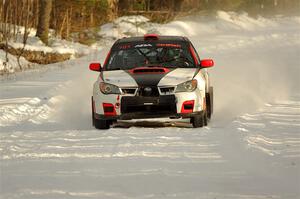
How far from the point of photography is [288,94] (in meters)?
16.1

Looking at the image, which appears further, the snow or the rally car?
the snow

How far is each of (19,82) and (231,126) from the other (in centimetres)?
888

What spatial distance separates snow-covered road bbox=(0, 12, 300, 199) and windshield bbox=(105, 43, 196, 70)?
3.14 ft

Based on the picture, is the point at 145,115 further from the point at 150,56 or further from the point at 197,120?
the point at 150,56

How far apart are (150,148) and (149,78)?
230 cm

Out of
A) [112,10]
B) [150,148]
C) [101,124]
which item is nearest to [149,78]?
[101,124]

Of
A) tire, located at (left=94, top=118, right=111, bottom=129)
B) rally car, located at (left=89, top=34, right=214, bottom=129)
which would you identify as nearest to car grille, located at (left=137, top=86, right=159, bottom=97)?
rally car, located at (left=89, top=34, right=214, bottom=129)

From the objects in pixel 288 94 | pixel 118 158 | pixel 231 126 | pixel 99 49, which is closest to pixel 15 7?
pixel 99 49

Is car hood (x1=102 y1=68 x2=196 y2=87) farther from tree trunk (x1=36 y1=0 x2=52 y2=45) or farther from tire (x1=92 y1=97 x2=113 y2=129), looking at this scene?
tree trunk (x1=36 y1=0 x2=52 y2=45)

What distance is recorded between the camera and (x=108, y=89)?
1062 cm

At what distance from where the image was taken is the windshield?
11.4 meters

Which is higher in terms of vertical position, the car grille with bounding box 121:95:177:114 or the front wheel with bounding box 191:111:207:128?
the car grille with bounding box 121:95:177:114

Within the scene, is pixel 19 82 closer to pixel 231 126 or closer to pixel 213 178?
pixel 231 126

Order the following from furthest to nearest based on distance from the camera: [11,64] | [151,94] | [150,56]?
1. [11,64]
2. [150,56]
3. [151,94]
